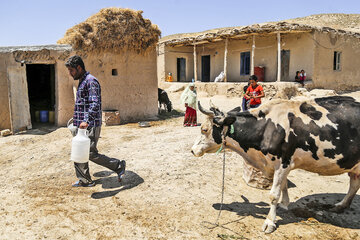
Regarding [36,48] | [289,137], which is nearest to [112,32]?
[36,48]

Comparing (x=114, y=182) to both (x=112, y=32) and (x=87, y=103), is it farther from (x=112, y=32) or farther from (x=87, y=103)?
(x=112, y=32)

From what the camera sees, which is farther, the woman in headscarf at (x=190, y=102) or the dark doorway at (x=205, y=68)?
the dark doorway at (x=205, y=68)

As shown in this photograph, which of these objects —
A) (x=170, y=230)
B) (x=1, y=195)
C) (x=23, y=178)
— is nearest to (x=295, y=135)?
(x=170, y=230)

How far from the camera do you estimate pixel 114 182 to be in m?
4.47

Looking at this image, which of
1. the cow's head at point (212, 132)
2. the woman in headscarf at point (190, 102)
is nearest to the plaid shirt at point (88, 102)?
the cow's head at point (212, 132)

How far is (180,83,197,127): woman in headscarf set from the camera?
873 centimetres

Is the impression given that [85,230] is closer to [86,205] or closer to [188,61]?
[86,205]

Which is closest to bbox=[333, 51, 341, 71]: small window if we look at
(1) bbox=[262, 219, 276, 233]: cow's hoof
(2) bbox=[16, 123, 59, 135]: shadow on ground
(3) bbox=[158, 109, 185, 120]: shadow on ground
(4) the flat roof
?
(3) bbox=[158, 109, 185, 120]: shadow on ground

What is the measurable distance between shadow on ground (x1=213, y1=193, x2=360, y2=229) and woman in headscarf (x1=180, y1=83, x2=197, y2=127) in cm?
504

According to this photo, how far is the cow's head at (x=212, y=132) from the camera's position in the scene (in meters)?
3.21

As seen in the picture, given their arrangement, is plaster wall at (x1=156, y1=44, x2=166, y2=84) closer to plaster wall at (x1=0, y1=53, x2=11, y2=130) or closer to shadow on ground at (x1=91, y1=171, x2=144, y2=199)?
plaster wall at (x1=0, y1=53, x2=11, y2=130)

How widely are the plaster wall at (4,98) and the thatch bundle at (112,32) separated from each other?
185 centimetres

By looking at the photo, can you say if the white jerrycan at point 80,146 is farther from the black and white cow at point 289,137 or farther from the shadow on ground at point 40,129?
the shadow on ground at point 40,129

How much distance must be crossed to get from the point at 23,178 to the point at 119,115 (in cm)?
500
